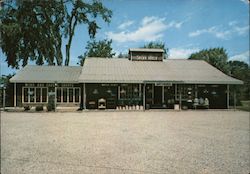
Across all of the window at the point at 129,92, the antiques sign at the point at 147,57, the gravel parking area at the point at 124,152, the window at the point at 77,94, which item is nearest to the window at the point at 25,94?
the window at the point at 77,94

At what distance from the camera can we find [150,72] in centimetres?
2116

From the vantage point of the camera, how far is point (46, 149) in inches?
252

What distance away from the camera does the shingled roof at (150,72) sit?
1933cm

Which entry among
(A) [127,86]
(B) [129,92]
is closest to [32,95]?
(A) [127,86]

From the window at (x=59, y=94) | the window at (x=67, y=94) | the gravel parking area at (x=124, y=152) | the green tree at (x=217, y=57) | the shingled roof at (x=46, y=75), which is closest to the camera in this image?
the gravel parking area at (x=124, y=152)

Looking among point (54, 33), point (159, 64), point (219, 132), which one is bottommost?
point (219, 132)

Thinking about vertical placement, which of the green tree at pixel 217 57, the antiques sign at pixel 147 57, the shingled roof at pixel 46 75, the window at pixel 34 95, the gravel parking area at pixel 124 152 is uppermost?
the green tree at pixel 217 57

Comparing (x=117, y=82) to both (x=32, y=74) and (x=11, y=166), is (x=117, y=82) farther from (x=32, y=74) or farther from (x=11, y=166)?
(x=11, y=166)

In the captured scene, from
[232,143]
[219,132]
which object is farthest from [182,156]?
[219,132]

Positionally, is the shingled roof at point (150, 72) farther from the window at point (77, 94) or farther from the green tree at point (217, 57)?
the green tree at point (217, 57)

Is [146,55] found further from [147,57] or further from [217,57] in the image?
[217,57]

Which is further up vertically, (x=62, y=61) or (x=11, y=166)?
(x=62, y=61)

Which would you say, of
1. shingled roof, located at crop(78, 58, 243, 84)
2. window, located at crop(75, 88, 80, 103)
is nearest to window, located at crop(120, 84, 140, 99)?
shingled roof, located at crop(78, 58, 243, 84)

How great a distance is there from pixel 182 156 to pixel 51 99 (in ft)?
47.3
